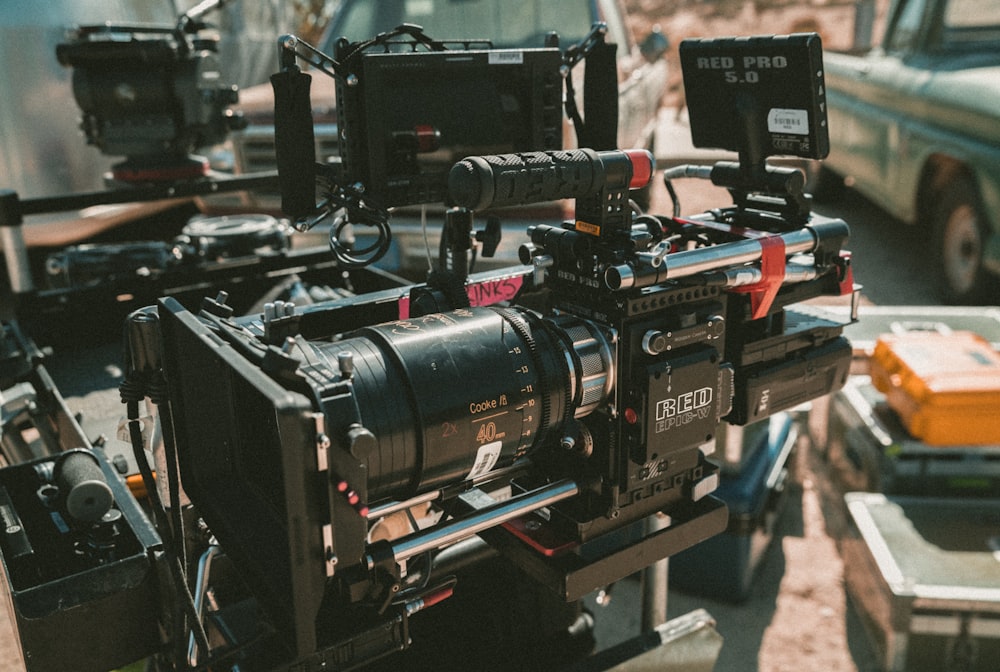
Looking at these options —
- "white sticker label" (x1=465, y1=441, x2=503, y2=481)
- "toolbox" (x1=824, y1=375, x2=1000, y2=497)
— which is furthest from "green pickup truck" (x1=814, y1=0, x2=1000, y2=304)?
"white sticker label" (x1=465, y1=441, x2=503, y2=481)

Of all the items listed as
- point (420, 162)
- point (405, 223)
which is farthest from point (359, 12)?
point (420, 162)

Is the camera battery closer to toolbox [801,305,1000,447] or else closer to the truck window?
toolbox [801,305,1000,447]

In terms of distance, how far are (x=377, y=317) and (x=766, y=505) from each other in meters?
2.02

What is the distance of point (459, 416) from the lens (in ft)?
5.01

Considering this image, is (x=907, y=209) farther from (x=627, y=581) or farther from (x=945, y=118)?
(x=627, y=581)

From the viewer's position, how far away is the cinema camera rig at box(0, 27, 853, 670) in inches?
55.7

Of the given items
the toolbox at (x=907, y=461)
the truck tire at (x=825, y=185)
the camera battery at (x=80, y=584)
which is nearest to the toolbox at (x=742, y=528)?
the toolbox at (x=907, y=461)

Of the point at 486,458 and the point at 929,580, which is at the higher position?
the point at 486,458

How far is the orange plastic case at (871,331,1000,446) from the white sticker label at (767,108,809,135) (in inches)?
61.4

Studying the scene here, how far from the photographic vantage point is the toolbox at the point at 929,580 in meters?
2.75

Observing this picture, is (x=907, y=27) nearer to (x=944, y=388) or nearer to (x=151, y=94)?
(x=944, y=388)

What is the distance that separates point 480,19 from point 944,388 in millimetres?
3403

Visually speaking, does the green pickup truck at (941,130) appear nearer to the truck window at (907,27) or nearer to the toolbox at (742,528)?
the truck window at (907,27)

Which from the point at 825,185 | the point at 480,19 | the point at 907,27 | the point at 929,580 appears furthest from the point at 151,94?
the point at 825,185
